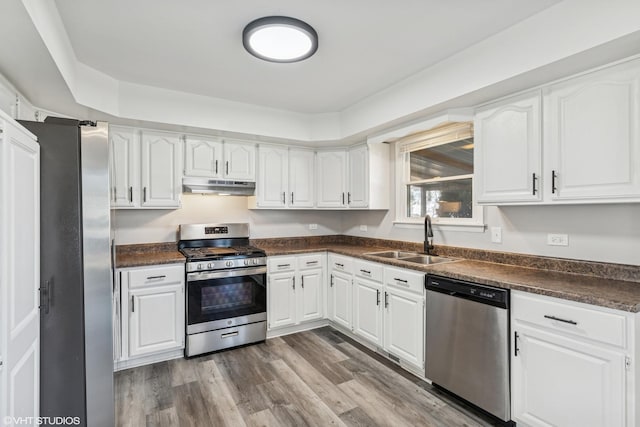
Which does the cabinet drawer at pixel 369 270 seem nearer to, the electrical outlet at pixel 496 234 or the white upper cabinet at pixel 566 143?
the electrical outlet at pixel 496 234

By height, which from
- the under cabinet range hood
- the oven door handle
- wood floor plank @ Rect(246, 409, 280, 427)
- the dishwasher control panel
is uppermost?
the under cabinet range hood

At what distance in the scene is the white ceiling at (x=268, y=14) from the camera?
1.78 m

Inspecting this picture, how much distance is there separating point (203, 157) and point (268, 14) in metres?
1.81

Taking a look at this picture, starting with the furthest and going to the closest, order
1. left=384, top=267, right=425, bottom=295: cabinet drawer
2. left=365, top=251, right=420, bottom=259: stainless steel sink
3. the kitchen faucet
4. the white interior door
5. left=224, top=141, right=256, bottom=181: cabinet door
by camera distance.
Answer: left=224, top=141, right=256, bottom=181: cabinet door, left=365, top=251, right=420, bottom=259: stainless steel sink, the kitchen faucet, left=384, top=267, right=425, bottom=295: cabinet drawer, the white interior door

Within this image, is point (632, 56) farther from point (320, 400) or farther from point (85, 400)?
point (85, 400)

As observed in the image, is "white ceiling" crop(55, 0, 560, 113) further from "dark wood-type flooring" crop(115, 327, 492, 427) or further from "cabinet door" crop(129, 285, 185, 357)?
"dark wood-type flooring" crop(115, 327, 492, 427)

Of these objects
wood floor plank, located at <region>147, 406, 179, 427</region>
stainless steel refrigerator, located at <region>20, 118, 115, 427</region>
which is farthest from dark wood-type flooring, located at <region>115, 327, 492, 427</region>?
stainless steel refrigerator, located at <region>20, 118, 115, 427</region>

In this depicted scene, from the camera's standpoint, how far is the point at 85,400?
1598mm

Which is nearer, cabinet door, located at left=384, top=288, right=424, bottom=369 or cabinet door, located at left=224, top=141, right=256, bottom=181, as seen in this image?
cabinet door, located at left=384, top=288, right=424, bottom=369

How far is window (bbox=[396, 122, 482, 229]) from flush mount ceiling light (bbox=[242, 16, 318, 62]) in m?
1.60

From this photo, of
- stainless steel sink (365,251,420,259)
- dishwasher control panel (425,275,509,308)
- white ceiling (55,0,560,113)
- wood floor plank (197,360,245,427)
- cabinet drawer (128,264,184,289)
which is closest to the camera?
white ceiling (55,0,560,113)

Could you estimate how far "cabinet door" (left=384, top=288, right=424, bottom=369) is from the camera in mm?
2491

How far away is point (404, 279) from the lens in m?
2.61

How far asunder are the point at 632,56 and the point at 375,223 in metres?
2.61
